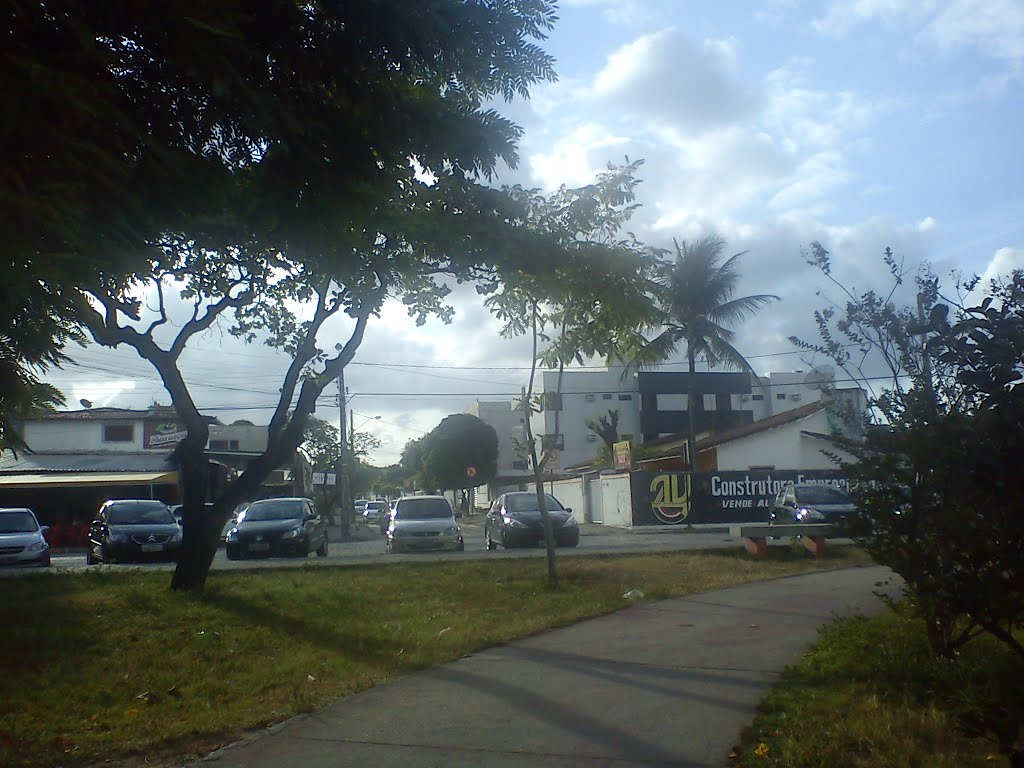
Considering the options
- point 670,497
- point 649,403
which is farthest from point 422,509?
point 649,403

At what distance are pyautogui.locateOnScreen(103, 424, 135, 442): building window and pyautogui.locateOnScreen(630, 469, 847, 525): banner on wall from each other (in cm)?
3125

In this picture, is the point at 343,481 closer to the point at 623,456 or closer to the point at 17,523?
the point at 623,456

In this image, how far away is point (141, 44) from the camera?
504 cm

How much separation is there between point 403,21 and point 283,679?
5.35 m

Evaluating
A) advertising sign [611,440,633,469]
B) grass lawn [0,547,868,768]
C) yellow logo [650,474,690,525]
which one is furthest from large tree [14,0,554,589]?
advertising sign [611,440,633,469]

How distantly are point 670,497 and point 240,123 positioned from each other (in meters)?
29.2

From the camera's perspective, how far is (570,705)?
6.53 metres

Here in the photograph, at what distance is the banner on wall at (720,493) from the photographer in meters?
33.1

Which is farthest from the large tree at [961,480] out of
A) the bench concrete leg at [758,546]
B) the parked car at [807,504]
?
the parked car at [807,504]

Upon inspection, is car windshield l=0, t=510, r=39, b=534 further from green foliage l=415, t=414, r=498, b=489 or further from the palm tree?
green foliage l=415, t=414, r=498, b=489

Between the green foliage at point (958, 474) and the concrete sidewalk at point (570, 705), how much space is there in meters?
1.52

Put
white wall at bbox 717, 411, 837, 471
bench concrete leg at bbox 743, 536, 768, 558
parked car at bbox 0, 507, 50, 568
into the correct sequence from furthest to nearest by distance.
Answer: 1. white wall at bbox 717, 411, 837, 471
2. parked car at bbox 0, 507, 50, 568
3. bench concrete leg at bbox 743, 536, 768, 558

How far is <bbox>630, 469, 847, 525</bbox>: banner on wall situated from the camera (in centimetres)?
3312

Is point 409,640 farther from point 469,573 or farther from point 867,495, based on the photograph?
point 469,573
